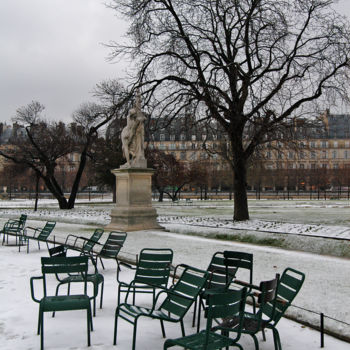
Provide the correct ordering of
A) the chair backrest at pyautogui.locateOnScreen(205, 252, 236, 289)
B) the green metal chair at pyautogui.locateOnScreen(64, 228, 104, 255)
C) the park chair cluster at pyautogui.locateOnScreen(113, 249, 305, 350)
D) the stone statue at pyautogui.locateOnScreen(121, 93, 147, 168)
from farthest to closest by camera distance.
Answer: the stone statue at pyautogui.locateOnScreen(121, 93, 147, 168), the green metal chair at pyautogui.locateOnScreen(64, 228, 104, 255), the chair backrest at pyautogui.locateOnScreen(205, 252, 236, 289), the park chair cluster at pyautogui.locateOnScreen(113, 249, 305, 350)

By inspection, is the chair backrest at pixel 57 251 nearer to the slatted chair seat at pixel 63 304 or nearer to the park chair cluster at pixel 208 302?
the park chair cluster at pixel 208 302

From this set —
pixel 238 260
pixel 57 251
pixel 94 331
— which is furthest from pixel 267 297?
pixel 57 251

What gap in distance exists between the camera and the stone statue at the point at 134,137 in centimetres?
1745

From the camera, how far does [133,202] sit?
17.4 meters

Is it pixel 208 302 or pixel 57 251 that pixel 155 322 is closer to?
pixel 208 302

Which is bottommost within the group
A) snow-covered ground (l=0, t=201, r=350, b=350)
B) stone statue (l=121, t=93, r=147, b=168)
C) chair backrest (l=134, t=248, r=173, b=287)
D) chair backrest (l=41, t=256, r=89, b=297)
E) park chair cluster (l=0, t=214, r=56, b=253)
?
snow-covered ground (l=0, t=201, r=350, b=350)

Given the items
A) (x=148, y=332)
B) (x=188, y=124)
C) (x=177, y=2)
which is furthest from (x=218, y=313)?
(x=177, y=2)

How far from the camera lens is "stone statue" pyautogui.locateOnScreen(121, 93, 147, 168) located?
17.5 meters

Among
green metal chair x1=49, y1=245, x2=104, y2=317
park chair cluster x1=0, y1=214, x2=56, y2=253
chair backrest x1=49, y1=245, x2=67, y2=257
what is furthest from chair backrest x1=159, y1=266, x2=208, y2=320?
park chair cluster x1=0, y1=214, x2=56, y2=253

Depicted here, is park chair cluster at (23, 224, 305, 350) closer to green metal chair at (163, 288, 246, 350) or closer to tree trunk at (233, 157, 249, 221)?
green metal chair at (163, 288, 246, 350)

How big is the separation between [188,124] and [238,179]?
3378 mm

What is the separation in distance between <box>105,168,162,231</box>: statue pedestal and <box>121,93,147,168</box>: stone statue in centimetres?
38

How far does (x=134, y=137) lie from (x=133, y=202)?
2.62 m

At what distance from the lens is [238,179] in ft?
64.9
